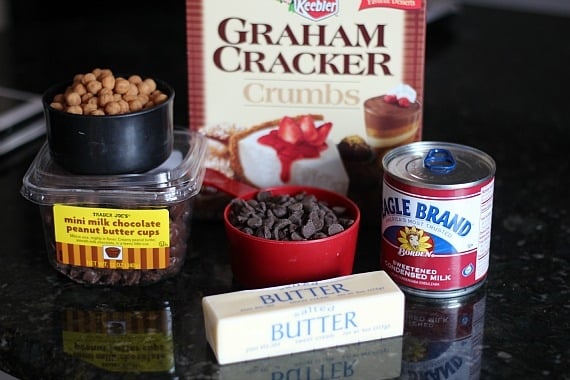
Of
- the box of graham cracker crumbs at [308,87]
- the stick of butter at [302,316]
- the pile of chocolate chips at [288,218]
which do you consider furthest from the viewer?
the box of graham cracker crumbs at [308,87]

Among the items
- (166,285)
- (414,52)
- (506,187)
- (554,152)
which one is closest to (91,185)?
(166,285)

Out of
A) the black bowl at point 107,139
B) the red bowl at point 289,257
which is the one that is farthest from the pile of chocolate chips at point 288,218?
the black bowl at point 107,139

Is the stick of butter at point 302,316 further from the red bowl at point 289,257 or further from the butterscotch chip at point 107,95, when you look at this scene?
the butterscotch chip at point 107,95

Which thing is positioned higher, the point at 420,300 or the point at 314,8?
the point at 314,8

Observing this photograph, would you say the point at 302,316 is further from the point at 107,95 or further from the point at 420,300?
the point at 107,95

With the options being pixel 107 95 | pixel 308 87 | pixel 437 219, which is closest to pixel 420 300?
pixel 437 219

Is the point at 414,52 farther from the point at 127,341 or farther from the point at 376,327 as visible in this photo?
the point at 127,341

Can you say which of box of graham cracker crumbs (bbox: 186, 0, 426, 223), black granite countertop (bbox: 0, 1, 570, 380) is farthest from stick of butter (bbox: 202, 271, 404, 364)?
box of graham cracker crumbs (bbox: 186, 0, 426, 223)

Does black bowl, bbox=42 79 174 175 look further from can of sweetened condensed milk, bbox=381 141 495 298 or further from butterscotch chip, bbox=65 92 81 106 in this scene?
can of sweetened condensed milk, bbox=381 141 495 298
